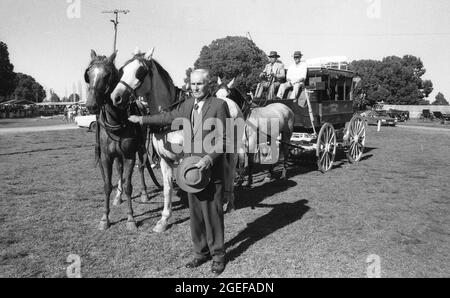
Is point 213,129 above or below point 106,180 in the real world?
above

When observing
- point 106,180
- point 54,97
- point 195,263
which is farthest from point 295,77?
point 54,97

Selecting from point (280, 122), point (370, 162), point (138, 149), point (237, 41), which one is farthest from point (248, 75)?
point (138, 149)

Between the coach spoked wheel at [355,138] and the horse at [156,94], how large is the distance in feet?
26.3

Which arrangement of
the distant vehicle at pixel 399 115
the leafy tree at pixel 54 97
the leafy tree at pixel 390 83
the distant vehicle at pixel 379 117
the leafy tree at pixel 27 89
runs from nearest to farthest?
the distant vehicle at pixel 379 117 < the distant vehicle at pixel 399 115 < the leafy tree at pixel 390 83 < the leafy tree at pixel 27 89 < the leafy tree at pixel 54 97

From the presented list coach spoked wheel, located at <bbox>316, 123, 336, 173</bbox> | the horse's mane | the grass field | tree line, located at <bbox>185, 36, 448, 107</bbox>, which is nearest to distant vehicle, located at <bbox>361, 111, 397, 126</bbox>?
tree line, located at <bbox>185, 36, 448, 107</bbox>

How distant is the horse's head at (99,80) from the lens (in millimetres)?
4414

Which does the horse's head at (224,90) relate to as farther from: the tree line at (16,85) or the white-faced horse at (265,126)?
the tree line at (16,85)

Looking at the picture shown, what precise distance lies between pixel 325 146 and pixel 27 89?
112668 mm

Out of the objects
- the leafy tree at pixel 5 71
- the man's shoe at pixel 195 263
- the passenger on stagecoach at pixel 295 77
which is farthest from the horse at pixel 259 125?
the leafy tree at pixel 5 71

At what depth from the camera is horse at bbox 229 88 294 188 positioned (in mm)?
7465

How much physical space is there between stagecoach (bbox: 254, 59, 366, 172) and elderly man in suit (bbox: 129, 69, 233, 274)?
207 inches

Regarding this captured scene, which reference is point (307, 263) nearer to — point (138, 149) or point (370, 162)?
point (138, 149)

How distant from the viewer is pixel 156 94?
4988 mm

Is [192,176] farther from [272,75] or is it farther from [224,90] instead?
[272,75]
